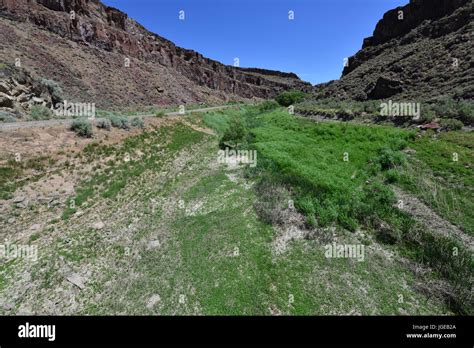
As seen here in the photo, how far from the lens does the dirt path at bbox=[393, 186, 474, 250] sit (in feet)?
26.9

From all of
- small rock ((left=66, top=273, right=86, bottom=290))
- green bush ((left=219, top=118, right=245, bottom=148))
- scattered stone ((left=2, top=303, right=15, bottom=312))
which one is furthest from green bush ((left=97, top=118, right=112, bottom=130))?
scattered stone ((left=2, top=303, right=15, bottom=312))

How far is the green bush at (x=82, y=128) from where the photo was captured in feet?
52.2

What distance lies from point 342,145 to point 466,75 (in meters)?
18.2

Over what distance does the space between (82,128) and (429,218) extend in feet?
65.7

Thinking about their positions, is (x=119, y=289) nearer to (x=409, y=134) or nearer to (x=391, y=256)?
(x=391, y=256)

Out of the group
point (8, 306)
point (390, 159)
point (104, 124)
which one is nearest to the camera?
point (8, 306)

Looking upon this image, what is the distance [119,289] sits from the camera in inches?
265

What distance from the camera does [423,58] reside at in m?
34.3

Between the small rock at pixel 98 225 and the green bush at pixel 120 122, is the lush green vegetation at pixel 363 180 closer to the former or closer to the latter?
the small rock at pixel 98 225

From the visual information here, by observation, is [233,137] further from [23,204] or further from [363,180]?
[23,204]

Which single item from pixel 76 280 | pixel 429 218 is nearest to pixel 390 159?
pixel 429 218

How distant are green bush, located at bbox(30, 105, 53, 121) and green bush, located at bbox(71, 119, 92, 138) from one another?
16.7ft

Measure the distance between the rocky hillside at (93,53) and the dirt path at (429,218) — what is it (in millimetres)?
35135

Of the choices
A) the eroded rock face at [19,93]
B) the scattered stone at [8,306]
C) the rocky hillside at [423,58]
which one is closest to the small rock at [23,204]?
the scattered stone at [8,306]
